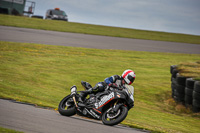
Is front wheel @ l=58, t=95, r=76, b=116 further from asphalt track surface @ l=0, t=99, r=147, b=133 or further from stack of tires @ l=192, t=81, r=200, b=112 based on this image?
stack of tires @ l=192, t=81, r=200, b=112

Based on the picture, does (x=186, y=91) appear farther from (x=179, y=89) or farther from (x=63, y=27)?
(x=63, y=27)

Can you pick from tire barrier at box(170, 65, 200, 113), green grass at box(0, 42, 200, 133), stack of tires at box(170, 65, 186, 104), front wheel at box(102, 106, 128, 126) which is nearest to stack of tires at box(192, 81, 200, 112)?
tire barrier at box(170, 65, 200, 113)

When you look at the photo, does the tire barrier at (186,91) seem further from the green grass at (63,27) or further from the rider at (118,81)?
the green grass at (63,27)

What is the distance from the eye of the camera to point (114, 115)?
6859 millimetres

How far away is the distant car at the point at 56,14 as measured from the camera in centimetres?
4941

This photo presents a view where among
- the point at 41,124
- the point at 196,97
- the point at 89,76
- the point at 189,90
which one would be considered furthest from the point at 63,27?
the point at 41,124

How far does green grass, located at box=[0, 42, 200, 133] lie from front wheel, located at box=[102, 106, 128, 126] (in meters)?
1.31

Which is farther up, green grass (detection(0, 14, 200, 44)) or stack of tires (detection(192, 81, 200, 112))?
green grass (detection(0, 14, 200, 44))

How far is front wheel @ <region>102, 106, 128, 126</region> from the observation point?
6652 millimetres

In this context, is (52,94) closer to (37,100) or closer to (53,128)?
(37,100)

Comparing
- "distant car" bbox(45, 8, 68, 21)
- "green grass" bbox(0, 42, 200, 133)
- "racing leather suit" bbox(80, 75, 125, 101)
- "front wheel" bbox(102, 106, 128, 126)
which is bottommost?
"green grass" bbox(0, 42, 200, 133)

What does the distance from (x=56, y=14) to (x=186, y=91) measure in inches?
1592

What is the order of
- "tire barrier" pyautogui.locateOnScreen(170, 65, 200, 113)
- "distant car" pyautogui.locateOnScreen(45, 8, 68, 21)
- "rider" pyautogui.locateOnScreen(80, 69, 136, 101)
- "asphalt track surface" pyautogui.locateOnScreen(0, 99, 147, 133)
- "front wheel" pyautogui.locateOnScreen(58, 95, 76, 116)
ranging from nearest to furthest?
"asphalt track surface" pyautogui.locateOnScreen(0, 99, 147, 133) → "rider" pyautogui.locateOnScreen(80, 69, 136, 101) → "front wheel" pyautogui.locateOnScreen(58, 95, 76, 116) → "tire barrier" pyautogui.locateOnScreen(170, 65, 200, 113) → "distant car" pyautogui.locateOnScreen(45, 8, 68, 21)

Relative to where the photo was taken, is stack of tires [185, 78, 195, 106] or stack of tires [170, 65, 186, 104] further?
stack of tires [170, 65, 186, 104]
